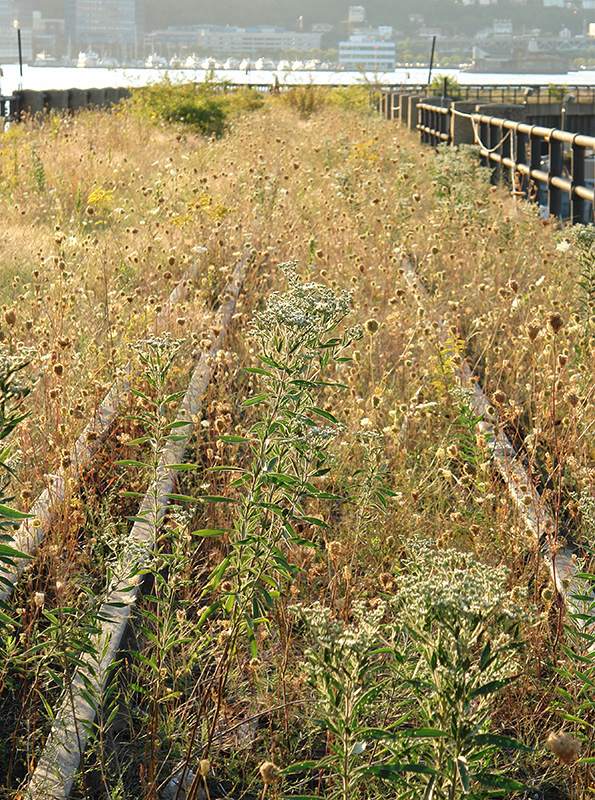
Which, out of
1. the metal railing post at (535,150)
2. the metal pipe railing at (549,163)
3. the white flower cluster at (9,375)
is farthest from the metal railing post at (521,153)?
the white flower cluster at (9,375)

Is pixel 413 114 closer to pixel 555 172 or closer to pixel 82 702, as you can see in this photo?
pixel 555 172

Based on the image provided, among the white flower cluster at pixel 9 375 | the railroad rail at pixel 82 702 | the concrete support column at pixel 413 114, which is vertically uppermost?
the concrete support column at pixel 413 114

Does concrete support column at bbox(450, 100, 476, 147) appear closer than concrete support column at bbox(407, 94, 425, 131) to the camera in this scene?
Yes

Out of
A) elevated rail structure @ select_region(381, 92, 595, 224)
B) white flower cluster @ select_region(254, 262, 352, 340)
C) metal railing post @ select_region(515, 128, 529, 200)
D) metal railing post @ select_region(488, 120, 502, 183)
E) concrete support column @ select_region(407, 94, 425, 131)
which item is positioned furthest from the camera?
concrete support column @ select_region(407, 94, 425, 131)

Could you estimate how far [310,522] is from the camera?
216 cm

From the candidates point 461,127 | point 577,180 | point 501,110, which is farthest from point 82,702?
point 461,127

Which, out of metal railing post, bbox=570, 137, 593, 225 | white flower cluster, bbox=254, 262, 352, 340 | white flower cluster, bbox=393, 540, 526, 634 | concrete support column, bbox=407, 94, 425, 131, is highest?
concrete support column, bbox=407, 94, 425, 131

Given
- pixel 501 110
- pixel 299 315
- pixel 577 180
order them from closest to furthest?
pixel 299 315 < pixel 577 180 < pixel 501 110

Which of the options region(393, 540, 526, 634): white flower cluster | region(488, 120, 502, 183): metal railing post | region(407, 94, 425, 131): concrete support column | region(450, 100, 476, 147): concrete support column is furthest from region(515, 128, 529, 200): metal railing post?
region(407, 94, 425, 131): concrete support column

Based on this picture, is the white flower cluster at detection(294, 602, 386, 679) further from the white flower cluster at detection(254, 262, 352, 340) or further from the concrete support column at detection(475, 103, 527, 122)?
the concrete support column at detection(475, 103, 527, 122)

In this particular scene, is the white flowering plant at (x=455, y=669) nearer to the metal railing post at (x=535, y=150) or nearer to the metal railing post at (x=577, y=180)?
the metal railing post at (x=577, y=180)

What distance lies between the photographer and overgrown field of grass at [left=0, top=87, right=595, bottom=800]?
175 cm

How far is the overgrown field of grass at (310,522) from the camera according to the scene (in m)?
1.75

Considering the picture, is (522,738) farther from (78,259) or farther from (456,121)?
(456,121)
